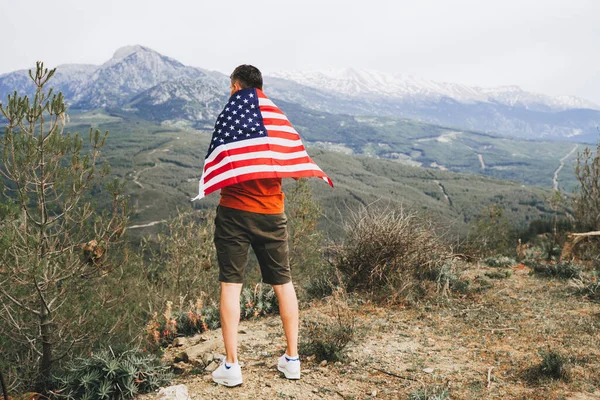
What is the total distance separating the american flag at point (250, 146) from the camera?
2.94 m

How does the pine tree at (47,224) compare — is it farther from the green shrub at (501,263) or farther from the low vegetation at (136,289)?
the green shrub at (501,263)

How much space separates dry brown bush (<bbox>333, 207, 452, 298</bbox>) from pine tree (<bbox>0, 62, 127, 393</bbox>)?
9.94ft

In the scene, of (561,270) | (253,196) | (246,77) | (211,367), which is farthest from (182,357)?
(561,270)

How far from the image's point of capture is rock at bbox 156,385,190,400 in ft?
9.31

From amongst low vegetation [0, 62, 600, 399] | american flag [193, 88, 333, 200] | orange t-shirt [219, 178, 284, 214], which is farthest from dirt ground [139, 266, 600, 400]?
american flag [193, 88, 333, 200]

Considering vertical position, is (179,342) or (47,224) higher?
(47,224)

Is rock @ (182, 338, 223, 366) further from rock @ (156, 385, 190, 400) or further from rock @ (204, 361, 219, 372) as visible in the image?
rock @ (156, 385, 190, 400)

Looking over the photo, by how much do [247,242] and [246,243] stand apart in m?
0.02

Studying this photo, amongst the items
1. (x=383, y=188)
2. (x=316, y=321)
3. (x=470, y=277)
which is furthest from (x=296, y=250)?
(x=383, y=188)

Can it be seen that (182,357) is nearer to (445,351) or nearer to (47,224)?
(47,224)

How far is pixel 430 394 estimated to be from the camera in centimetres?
282

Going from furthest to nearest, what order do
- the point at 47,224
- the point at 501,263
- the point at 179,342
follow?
the point at 501,263
the point at 179,342
the point at 47,224

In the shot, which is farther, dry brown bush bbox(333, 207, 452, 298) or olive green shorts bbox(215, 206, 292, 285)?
dry brown bush bbox(333, 207, 452, 298)

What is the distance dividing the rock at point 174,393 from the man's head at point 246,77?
2229 millimetres
